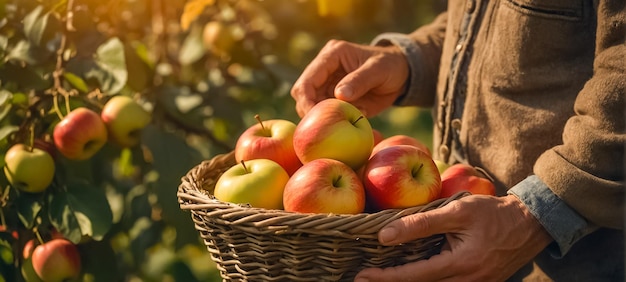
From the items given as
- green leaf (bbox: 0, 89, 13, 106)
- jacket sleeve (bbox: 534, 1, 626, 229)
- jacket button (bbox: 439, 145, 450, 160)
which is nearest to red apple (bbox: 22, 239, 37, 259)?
green leaf (bbox: 0, 89, 13, 106)

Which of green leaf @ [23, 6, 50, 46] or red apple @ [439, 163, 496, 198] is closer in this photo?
red apple @ [439, 163, 496, 198]

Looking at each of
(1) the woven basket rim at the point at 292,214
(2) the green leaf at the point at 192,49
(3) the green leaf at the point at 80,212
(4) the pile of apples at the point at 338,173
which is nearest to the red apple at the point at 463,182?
(4) the pile of apples at the point at 338,173

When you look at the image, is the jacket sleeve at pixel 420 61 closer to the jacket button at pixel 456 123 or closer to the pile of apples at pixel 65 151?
the jacket button at pixel 456 123

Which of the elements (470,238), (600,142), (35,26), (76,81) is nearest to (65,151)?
(76,81)

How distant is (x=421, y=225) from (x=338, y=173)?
0.62ft

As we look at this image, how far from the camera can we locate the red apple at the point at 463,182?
157 centimetres

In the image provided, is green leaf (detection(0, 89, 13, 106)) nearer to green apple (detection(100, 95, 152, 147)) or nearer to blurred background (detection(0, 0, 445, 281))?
blurred background (detection(0, 0, 445, 281))

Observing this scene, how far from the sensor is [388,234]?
1.35m

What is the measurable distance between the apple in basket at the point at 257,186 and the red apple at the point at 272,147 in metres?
0.09

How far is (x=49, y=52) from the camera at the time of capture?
7.80ft

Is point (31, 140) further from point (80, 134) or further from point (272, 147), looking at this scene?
point (272, 147)

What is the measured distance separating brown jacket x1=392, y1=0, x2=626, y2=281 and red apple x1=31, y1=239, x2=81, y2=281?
1021mm

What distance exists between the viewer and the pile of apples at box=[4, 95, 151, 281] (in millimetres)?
2174

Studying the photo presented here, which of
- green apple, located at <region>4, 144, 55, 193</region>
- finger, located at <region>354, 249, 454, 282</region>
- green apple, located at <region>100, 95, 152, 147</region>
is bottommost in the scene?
green apple, located at <region>4, 144, 55, 193</region>
